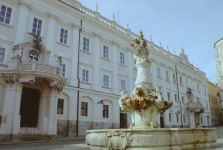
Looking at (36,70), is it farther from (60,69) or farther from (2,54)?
(2,54)

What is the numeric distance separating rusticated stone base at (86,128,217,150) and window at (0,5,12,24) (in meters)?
14.7

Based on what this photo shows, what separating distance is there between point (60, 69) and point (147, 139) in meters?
12.1

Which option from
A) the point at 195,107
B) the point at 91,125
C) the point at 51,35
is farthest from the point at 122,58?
the point at 195,107

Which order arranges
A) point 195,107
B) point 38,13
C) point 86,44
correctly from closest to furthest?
point 38,13 → point 86,44 → point 195,107

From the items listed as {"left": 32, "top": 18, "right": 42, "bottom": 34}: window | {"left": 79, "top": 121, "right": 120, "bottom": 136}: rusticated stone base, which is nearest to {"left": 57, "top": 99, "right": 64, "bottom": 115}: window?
{"left": 79, "top": 121, "right": 120, "bottom": 136}: rusticated stone base

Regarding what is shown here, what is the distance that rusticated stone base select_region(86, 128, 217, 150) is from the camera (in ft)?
24.0

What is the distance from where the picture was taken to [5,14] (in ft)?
59.2

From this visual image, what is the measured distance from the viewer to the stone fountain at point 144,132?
24.2ft

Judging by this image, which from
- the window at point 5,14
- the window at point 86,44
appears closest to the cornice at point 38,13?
the window at point 5,14

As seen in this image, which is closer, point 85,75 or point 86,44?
point 85,75

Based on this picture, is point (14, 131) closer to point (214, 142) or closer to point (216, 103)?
point (214, 142)

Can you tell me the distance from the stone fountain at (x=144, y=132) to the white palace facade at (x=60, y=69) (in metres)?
8.45

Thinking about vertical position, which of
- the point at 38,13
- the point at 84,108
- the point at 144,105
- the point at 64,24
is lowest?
the point at 144,105

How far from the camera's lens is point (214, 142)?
9406 millimetres
